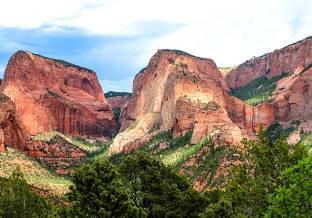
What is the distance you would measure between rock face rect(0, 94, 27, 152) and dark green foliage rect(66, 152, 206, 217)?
422 feet

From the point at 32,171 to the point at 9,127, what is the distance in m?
21.8

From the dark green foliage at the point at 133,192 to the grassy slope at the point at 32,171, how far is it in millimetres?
87531

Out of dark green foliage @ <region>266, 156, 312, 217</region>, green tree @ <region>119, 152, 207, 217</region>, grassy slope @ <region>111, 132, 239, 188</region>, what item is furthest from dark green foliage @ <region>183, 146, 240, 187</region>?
dark green foliage @ <region>266, 156, 312, 217</region>

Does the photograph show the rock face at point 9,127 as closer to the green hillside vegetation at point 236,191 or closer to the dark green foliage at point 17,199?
the green hillside vegetation at point 236,191

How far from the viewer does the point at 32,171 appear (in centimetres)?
17862

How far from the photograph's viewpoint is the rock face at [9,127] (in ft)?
615

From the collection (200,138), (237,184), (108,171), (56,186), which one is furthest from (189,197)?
(200,138)

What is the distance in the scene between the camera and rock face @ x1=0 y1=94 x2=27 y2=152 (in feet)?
615

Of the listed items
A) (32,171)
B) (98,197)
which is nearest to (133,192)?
(98,197)

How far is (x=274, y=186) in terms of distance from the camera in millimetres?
44906

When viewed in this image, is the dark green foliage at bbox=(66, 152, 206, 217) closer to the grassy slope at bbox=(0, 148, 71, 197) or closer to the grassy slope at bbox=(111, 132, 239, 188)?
the grassy slope at bbox=(111, 132, 239, 188)

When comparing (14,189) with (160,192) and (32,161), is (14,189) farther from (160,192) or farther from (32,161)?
(32,161)

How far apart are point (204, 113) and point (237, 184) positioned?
431 ft

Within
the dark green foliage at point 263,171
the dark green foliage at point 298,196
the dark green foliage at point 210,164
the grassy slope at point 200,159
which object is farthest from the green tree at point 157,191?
the dark green foliage at point 210,164
